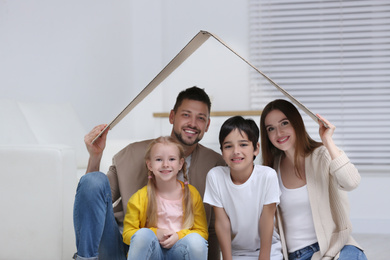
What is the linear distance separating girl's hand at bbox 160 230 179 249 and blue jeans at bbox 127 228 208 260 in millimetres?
17

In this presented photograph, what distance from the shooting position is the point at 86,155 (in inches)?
122

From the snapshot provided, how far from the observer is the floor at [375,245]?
115 inches

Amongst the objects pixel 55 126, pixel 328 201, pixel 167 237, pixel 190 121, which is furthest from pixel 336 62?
pixel 167 237

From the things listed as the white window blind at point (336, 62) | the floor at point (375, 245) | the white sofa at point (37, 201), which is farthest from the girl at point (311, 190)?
the white window blind at point (336, 62)

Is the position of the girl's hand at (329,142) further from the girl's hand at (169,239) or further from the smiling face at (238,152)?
the girl's hand at (169,239)

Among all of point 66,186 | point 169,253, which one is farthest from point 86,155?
point 169,253

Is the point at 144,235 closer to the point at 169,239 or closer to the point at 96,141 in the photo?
the point at 169,239

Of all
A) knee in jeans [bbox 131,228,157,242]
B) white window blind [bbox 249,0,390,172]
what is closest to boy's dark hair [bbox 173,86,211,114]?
knee in jeans [bbox 131,228,157,242]

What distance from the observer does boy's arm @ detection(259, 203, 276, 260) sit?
5.52 feet

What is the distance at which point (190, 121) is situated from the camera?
1.97m

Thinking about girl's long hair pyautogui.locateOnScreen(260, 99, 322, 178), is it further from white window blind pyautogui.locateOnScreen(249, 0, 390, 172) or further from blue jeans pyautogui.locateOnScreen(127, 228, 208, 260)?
white window blind pyautogui.locateOnScreen(249, 0, 390, 172)

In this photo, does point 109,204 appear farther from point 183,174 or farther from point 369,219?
point 369,219

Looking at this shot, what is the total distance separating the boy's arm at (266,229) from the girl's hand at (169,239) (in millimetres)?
283

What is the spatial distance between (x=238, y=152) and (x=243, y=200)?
163 mm
